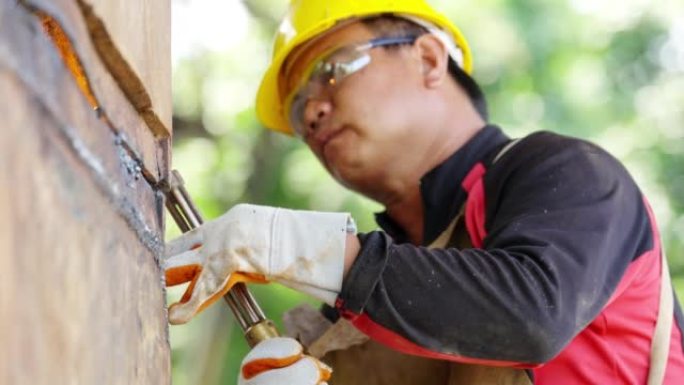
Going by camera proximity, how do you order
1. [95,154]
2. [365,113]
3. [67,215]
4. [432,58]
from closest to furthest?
[67,215] < [95,154] < [365,113] < [432,58]

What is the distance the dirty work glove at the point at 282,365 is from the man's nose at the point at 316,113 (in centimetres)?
97

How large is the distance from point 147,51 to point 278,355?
84cm

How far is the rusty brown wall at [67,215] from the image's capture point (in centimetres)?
87

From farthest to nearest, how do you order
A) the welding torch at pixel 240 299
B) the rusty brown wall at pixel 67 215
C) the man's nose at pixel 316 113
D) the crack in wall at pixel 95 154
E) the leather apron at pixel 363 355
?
1. the man's nose at pixel 316 113
2. the leather apron at pixel 363 355
3. the welding torch at pixel 240 299
4. the crack in wall at pixel 95 154
5. the rusty brown wall at pixel 67 215

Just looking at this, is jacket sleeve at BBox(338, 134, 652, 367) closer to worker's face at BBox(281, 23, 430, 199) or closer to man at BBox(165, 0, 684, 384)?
man at BBox(165, 0, 684, 384)

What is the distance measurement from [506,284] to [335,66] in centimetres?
112

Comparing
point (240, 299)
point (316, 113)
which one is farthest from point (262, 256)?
point (316, 113)

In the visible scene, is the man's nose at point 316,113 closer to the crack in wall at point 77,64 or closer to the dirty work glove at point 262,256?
the dirty work glove at point 262,256

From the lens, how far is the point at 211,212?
7.20m

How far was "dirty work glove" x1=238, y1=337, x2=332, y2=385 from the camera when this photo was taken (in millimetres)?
2164

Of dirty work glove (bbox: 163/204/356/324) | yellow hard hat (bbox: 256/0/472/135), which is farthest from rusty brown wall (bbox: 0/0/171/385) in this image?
yellow hard hat (bbox: 256/0/472/135)

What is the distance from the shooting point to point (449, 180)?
2.88 metres

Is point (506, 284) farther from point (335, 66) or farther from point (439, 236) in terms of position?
point (335, 66)

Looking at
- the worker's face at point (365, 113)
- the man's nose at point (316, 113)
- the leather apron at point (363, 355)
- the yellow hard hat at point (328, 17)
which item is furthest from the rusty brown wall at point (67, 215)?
the yellow hard hat at point (328, 17)
